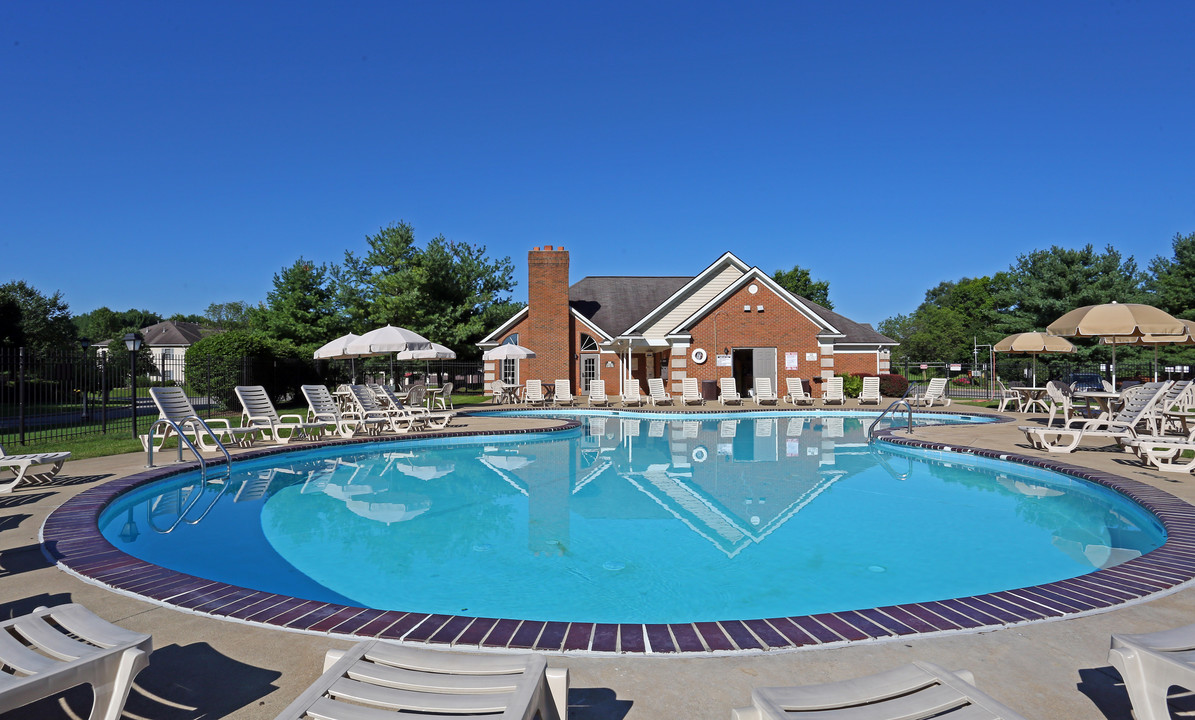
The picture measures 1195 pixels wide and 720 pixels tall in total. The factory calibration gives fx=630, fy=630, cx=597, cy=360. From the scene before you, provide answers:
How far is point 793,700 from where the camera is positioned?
6.49 ft

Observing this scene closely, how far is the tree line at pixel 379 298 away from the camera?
32875 mm

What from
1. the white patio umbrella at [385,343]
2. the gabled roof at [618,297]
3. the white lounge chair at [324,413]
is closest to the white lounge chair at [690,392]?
the gabled roof at [618,297]

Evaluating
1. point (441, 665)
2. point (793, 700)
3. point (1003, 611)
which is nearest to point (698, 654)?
point (793, 700)

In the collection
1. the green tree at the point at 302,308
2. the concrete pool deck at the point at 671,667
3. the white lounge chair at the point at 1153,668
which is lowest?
the concrete pool deck at the point at 671,667

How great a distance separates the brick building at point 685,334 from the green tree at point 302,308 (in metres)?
9.90

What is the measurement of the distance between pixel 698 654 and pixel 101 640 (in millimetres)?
2526

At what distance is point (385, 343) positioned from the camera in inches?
628

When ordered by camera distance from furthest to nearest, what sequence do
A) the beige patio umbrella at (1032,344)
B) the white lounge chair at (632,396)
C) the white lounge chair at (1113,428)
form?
the white lounge chair at (632,396)
the beige patio umbrella at (1032,344)
the white lounge chair at (1113,428)

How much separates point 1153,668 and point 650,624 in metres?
2.14

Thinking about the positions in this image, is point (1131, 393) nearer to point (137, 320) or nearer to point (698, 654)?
point (698, 654)

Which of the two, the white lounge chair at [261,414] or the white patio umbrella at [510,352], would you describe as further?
the white patio umbrella at [510,352]

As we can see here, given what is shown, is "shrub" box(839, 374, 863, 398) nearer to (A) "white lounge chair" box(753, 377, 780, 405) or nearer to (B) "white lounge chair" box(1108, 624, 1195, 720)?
(A) "white lounge chair" box(753, 377, 780, 405)

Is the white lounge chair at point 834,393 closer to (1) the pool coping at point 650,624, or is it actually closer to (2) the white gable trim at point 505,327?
(2) the white gable trim at point 505,327

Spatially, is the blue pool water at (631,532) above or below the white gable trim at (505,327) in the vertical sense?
below
